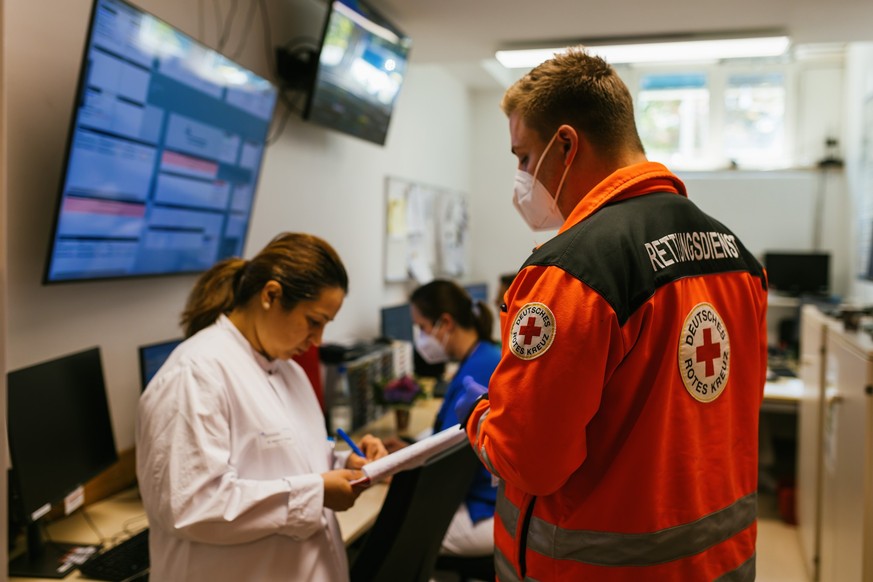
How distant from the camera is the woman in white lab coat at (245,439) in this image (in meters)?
1.31

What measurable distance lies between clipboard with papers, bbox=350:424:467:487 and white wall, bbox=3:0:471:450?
999 millimetres

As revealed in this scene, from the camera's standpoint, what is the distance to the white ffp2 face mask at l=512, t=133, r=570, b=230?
4.11 feet

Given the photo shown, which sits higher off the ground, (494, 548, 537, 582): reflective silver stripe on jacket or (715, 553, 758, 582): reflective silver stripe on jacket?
(715, 553, 758, 582): reflective silver stripe on jacket

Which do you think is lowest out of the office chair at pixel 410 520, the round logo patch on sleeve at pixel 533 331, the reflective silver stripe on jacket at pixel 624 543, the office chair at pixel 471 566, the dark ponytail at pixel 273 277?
the office chair at pixel 471 566

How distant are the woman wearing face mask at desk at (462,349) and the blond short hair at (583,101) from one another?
1225 millimetres

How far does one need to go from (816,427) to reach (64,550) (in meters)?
2.77

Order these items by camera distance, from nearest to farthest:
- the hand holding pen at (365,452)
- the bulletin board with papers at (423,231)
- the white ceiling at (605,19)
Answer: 1. the hand holding pen at (365,452)
2. the white ceiling at (605,19)
3. the bulletin board with papers at (423,231)

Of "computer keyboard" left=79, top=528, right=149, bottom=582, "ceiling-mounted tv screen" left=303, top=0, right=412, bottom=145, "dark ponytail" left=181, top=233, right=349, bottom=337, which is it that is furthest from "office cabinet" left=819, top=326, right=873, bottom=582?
"ceiling-mounted tv screen" left=303, top=0, right=412, bottom=145

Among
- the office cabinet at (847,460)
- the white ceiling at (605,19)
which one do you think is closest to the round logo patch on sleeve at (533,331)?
the office cabinet at (847,460)

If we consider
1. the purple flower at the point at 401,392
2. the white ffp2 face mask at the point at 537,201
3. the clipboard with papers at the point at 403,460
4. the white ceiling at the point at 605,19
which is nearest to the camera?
the white ffp2 face mask at the point at 537,201

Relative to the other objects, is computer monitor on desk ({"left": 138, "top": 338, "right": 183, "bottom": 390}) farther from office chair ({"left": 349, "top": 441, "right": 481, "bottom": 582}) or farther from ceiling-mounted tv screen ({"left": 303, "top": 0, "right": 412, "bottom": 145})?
ceiling-mounted tv screen ({"left": 303, "top": 0, "right": 412, "bottom": 145})

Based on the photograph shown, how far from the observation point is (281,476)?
1457 mm

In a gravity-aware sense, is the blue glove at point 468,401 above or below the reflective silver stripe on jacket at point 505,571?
above

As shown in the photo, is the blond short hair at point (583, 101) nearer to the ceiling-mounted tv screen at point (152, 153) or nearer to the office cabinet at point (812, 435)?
the ceiling-mounted tv screen at point (152, 153)
